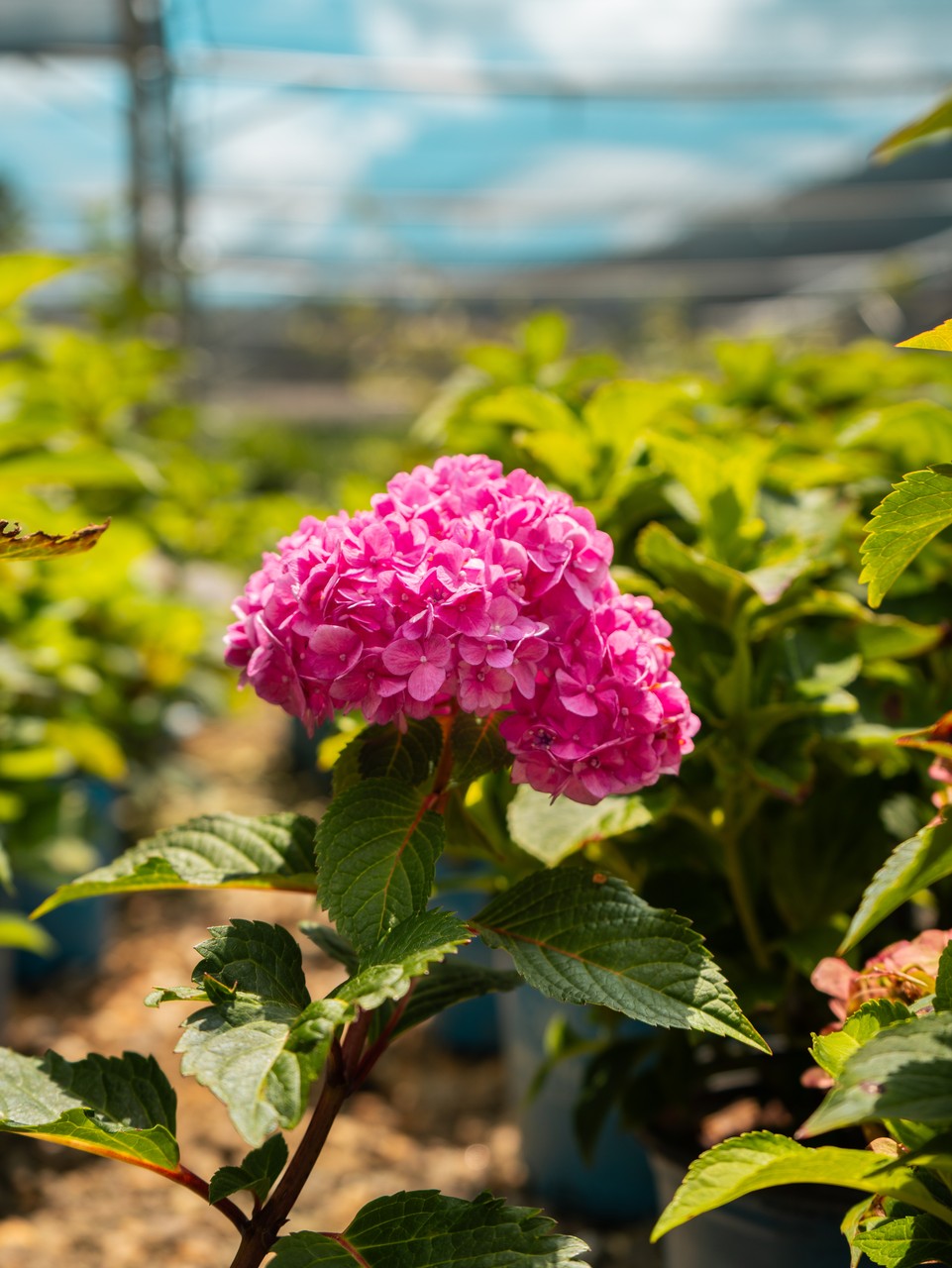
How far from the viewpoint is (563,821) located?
0.93 metres

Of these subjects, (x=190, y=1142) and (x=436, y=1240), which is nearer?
(x=436, y=1240)

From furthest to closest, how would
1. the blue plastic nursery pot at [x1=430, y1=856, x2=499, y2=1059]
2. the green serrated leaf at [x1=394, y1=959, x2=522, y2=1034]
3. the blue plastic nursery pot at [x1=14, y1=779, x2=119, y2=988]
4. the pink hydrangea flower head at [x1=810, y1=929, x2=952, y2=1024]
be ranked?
the blue plastic nursery pot at [x1=14, y1=779, x2=119, y2=988] < the blue plastic nursery pot at [x1=430, y1=856, x2=499, y2=1059] < the green serrated leaf at [x1=394, y1=959, x2=522, y2=1034] < the pink hydrangea flower head at [x1=810, y1=929, x2=952, y2=1024]

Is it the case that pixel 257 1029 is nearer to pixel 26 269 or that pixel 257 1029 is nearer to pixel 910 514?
pixel 910 514

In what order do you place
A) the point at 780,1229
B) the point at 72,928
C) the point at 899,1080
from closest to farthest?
the point at 899,1080, the point at 780,1229, the point at 72,928

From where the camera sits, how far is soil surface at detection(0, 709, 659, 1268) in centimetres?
152

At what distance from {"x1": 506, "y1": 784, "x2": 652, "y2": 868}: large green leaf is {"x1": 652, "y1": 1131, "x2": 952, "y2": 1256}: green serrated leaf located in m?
0.28

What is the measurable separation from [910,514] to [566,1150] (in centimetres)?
118

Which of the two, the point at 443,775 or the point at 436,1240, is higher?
the point at 443,775

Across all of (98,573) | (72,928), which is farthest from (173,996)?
(72,928)

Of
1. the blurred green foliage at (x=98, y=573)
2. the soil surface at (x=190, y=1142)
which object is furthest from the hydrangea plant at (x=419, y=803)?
the blurred green foliage at (x=98, y=573)

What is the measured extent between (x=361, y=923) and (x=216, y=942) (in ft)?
0.30

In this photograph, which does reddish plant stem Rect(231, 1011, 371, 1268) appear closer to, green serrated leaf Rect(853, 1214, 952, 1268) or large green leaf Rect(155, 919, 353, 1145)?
large green leaf Rect(155, 919, 353, 1145)

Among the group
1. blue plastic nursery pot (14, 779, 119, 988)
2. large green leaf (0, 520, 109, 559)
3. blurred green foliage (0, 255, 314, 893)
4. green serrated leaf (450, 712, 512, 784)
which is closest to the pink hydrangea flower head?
green serrated leaf (450, 712, 512, 784)

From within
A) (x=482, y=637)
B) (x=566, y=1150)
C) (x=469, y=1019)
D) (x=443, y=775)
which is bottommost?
(x=469, y=1019)
